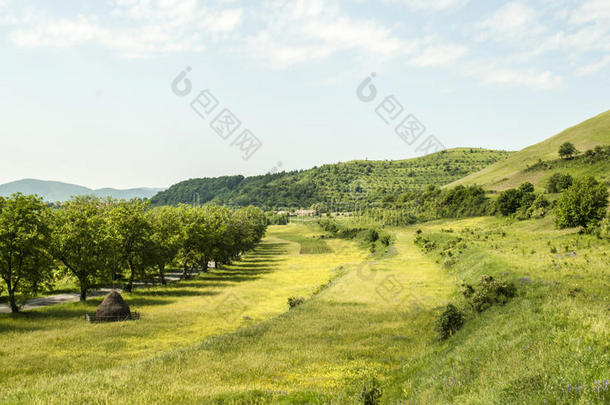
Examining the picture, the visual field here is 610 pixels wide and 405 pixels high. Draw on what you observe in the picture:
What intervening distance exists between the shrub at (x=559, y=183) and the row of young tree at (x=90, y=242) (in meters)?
93.0

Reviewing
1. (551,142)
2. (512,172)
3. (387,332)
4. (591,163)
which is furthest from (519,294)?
(551,142)

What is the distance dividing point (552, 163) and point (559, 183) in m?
38.3

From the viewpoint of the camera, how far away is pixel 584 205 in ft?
157

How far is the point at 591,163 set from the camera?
11275cm

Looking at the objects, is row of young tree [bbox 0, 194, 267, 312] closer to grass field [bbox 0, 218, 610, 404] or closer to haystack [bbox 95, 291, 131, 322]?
grass field [bbox 0, 218, 610, 404]

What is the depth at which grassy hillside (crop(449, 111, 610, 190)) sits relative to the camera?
11400 centimetres

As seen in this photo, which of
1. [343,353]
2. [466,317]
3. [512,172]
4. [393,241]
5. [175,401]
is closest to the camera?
[175,401]

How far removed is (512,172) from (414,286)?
133 metres

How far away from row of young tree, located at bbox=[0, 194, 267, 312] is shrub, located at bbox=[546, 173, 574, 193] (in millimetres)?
92973

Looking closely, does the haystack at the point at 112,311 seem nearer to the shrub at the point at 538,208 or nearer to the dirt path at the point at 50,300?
the dirt path at the point at 50,300

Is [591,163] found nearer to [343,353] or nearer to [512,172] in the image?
[512,172]

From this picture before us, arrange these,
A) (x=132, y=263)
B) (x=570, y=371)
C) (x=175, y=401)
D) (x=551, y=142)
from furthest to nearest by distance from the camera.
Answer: (x=551, y=142) < (x=132, y=263) < (x=175, y=401) < (x=570, y=371)

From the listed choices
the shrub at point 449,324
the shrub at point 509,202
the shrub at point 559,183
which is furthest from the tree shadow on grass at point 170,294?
the shrub at point 559,183

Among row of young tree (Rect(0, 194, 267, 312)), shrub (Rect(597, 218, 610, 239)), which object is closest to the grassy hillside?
shrub (Rect(597, 218, 610, 239))
